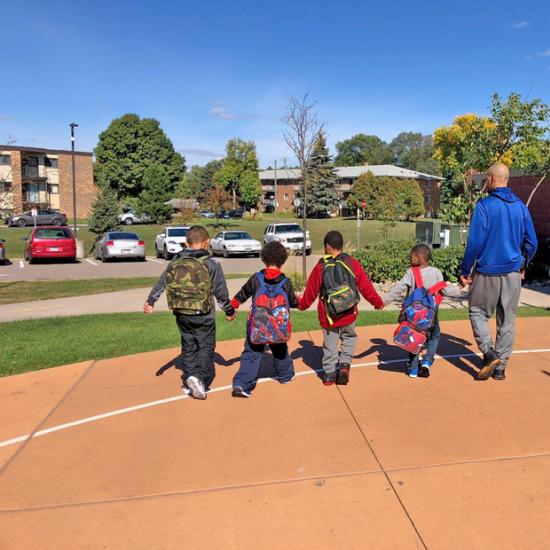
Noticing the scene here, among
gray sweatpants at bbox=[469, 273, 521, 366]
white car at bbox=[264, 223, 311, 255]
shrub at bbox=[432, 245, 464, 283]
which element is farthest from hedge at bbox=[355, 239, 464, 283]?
white car at bbox=[264, 223, 311, 255]

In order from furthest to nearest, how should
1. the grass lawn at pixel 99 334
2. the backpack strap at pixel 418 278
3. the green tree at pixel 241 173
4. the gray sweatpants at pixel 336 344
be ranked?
the green tree at pixel 241 173
the grass lawn at pixel 99 334
the backpack strap at pixel 418 278
the gray sweatpants at pixel 336 344

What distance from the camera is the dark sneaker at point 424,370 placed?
5.45m

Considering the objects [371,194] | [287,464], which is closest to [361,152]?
[371,194]

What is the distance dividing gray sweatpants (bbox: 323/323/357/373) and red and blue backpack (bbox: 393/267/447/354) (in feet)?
1.42

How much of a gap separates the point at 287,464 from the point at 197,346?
5.66ft

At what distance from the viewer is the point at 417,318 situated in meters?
5.20

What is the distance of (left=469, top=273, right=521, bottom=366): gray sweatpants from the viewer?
5.09 metres

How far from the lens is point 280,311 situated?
16.2 feet

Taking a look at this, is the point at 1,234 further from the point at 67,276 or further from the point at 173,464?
the point at 173,464

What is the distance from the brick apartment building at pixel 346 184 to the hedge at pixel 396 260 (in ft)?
159

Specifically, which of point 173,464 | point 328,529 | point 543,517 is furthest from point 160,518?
point 543,517

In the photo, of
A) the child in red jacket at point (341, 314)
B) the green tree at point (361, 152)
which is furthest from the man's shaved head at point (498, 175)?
the green tree at point (361, 152)

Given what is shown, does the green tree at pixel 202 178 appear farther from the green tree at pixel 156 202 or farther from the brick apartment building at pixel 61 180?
the green tree at pixel 156 202

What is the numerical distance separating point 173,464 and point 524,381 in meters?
3.41
